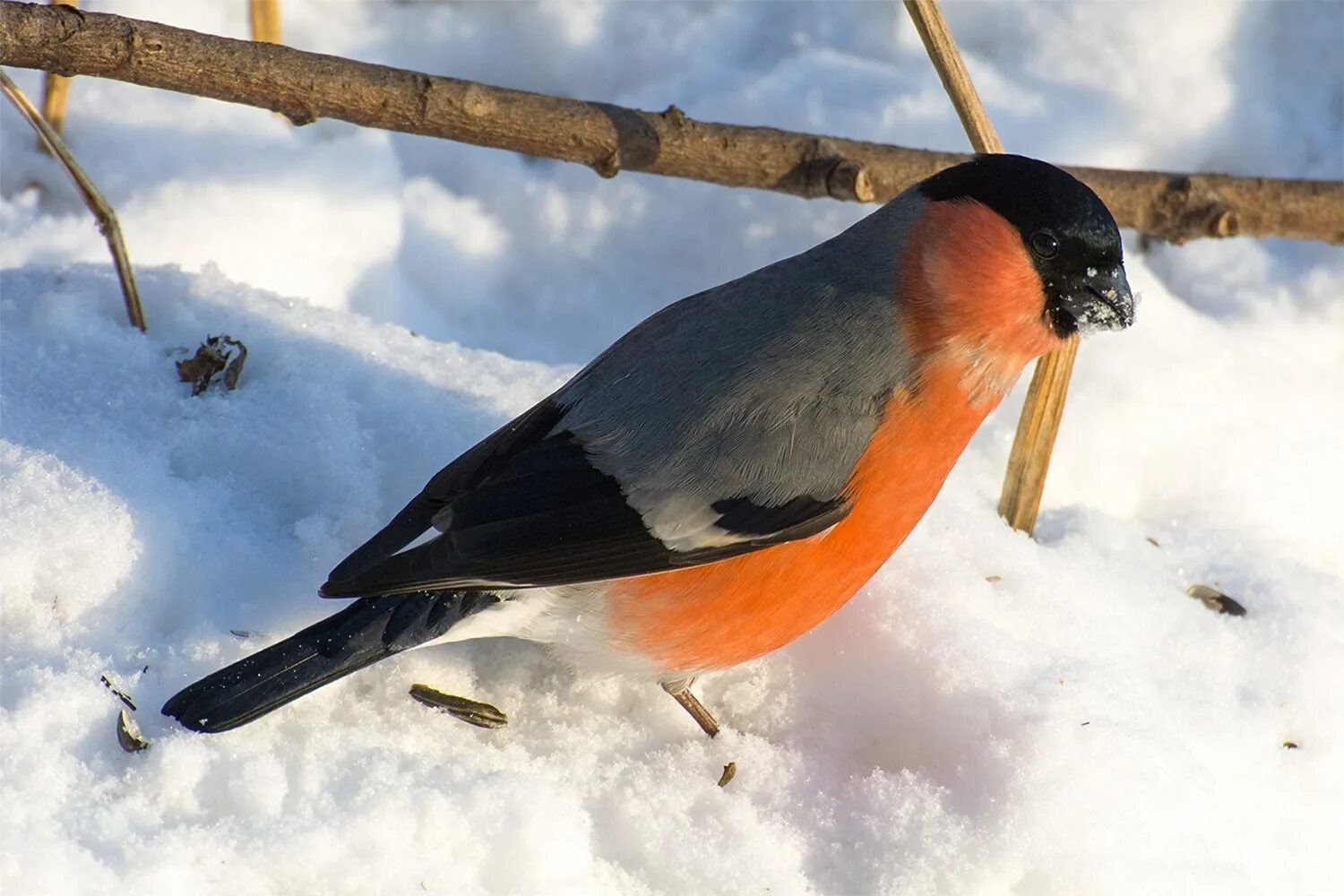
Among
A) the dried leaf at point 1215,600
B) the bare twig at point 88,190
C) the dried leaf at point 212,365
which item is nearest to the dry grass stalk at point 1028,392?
the dried leaf at point 1215,600

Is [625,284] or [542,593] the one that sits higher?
[625,284]

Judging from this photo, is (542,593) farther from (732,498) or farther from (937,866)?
(937,866)

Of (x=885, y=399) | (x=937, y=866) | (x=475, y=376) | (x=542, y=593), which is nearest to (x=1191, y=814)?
(x=937, y=866)

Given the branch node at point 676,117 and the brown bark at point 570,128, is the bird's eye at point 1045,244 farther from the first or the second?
the branch node at point 676,117

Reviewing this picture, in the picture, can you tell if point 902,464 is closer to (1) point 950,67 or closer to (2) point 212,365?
(1) point 950,67

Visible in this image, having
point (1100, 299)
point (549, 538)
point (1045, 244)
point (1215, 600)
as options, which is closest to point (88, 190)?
point (549, 538)

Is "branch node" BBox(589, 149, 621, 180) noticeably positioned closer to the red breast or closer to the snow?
the snow
